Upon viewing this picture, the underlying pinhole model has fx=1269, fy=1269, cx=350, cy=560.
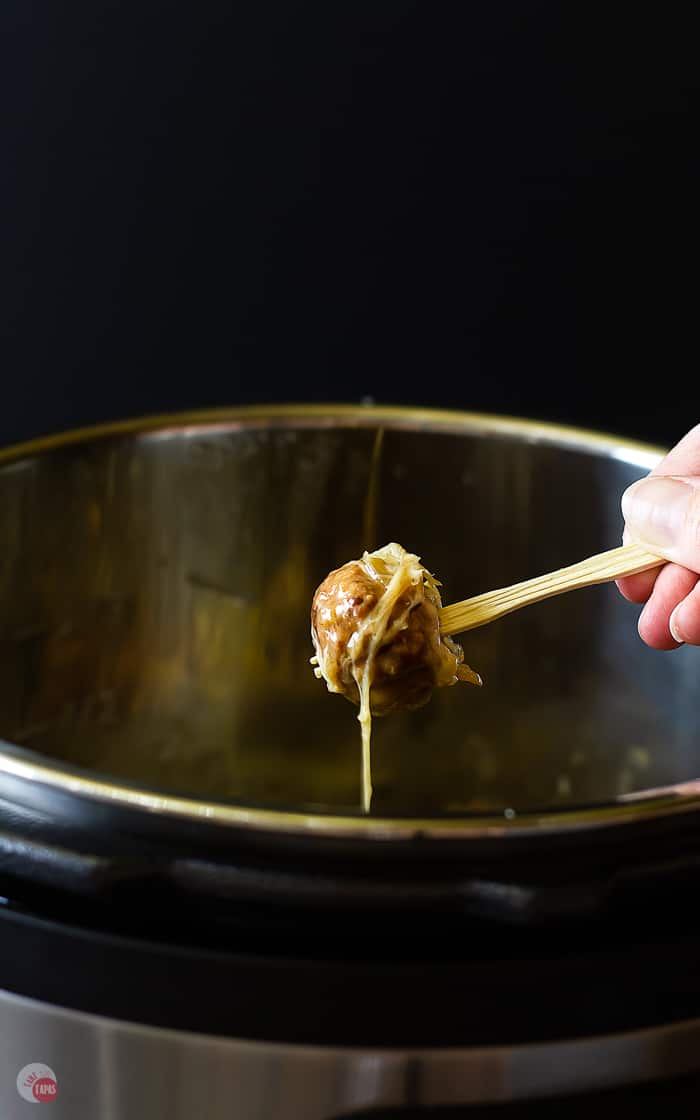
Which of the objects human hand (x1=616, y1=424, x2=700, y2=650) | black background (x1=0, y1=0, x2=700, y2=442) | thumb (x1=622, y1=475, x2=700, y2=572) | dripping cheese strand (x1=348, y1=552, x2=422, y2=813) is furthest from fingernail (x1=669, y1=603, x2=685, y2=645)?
black background (x1=0, y1=0, x2=700, y2=442)

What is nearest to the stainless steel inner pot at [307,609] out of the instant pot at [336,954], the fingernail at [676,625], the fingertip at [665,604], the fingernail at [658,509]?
the fingertip at [665,604]

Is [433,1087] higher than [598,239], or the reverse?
[598,239]

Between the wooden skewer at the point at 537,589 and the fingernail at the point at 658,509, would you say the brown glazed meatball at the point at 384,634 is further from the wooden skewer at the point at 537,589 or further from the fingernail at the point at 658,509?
the fingernail at the point at 658,509

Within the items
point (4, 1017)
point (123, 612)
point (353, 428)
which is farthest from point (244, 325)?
point (4, 1017)

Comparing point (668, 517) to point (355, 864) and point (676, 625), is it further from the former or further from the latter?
point (355, 864)

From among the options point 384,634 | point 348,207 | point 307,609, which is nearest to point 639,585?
point 384,634

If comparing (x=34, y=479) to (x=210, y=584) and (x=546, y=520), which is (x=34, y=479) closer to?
(x=210, y=584)

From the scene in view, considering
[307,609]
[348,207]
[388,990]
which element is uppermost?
[348,207]
